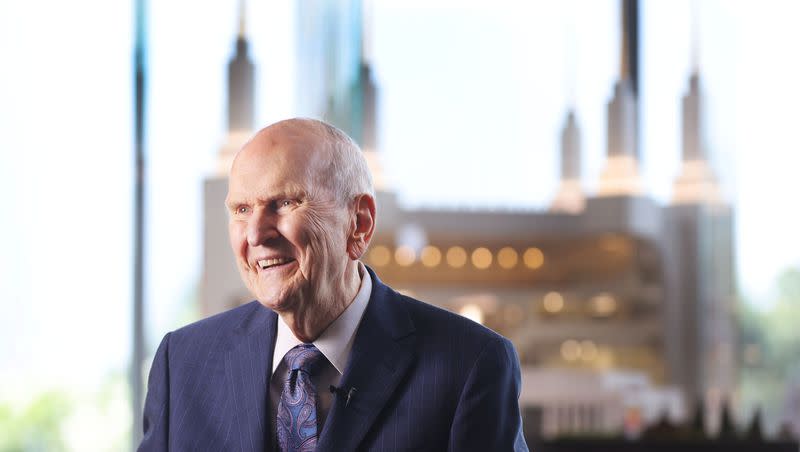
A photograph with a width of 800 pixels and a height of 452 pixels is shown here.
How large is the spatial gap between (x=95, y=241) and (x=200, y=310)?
26.1 feet

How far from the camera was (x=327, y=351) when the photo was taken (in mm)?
1331

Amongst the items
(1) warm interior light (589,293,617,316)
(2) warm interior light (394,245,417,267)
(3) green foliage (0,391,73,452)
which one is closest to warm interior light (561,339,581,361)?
(1) warm interior light (589,293,617,316)

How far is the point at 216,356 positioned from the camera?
54.9 inches

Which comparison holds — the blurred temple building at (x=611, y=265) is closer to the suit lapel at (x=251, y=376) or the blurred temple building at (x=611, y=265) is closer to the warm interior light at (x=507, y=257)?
the warm interior light at (x=507, y=257)

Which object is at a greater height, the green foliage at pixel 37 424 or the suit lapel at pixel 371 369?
the suit lapel at pixel 371 369

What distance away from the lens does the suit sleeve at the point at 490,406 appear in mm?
1287

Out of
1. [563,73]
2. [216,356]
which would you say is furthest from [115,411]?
[563,73]

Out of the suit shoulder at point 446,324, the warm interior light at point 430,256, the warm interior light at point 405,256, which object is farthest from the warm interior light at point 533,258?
the suit shoulder at point 446,324

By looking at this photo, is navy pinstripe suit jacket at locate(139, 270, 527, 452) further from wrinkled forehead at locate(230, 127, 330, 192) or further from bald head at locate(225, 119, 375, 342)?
wrinkled forehead at locate(230, 127, 330, 192)

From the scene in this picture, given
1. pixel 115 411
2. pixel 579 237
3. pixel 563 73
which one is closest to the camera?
pixel 115 411

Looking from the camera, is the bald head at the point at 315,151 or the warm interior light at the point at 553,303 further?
the warm interior light at the point at 553,303

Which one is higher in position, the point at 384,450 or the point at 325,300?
the point at 325,300

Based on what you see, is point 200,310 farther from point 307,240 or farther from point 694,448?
point 307,240

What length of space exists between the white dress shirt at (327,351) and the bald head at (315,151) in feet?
0.47
